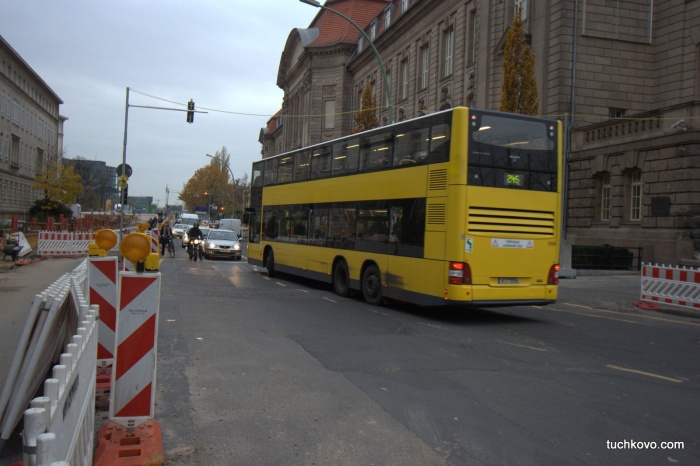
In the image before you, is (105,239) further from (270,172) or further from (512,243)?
(270,172)

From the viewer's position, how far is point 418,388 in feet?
21.5

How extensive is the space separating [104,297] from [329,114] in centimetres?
5591

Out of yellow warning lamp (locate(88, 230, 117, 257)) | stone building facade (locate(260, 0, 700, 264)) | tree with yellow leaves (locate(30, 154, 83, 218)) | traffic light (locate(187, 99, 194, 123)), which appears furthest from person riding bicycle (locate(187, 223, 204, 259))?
tree with yellow leaves (locate(30, 154, 83, 218))

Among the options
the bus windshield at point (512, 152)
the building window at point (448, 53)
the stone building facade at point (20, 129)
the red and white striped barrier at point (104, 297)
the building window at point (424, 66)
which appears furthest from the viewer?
the stone building facade at point (20, 129)

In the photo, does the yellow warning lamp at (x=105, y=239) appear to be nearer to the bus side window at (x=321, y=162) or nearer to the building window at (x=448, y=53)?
the bus side window at (x=321, y=162)

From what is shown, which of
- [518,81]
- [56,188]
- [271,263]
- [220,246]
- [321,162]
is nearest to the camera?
[321,162]

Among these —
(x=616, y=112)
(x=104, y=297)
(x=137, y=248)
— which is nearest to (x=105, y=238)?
(x=104, y=297)

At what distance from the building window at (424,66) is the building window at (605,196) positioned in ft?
57.5

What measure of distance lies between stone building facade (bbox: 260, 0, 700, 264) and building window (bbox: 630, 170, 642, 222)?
0.17 feet

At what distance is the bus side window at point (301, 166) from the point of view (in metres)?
17.9

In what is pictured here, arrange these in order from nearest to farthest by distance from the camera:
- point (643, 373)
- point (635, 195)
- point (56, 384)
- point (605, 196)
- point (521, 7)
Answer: point (56, 384), point (643, 373), point (635, 195), point (605, 196), point (521, 7)

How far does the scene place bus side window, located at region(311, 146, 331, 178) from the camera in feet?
54.0

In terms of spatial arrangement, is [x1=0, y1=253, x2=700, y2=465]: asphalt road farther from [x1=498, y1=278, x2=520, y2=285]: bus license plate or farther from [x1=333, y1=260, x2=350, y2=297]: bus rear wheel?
[x1=333, y1=260, x2=350, y2=297]: bus rear wheel

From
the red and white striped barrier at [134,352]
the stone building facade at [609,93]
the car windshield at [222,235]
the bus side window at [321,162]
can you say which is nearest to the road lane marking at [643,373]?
the red and white striped barrier at [134,352]
